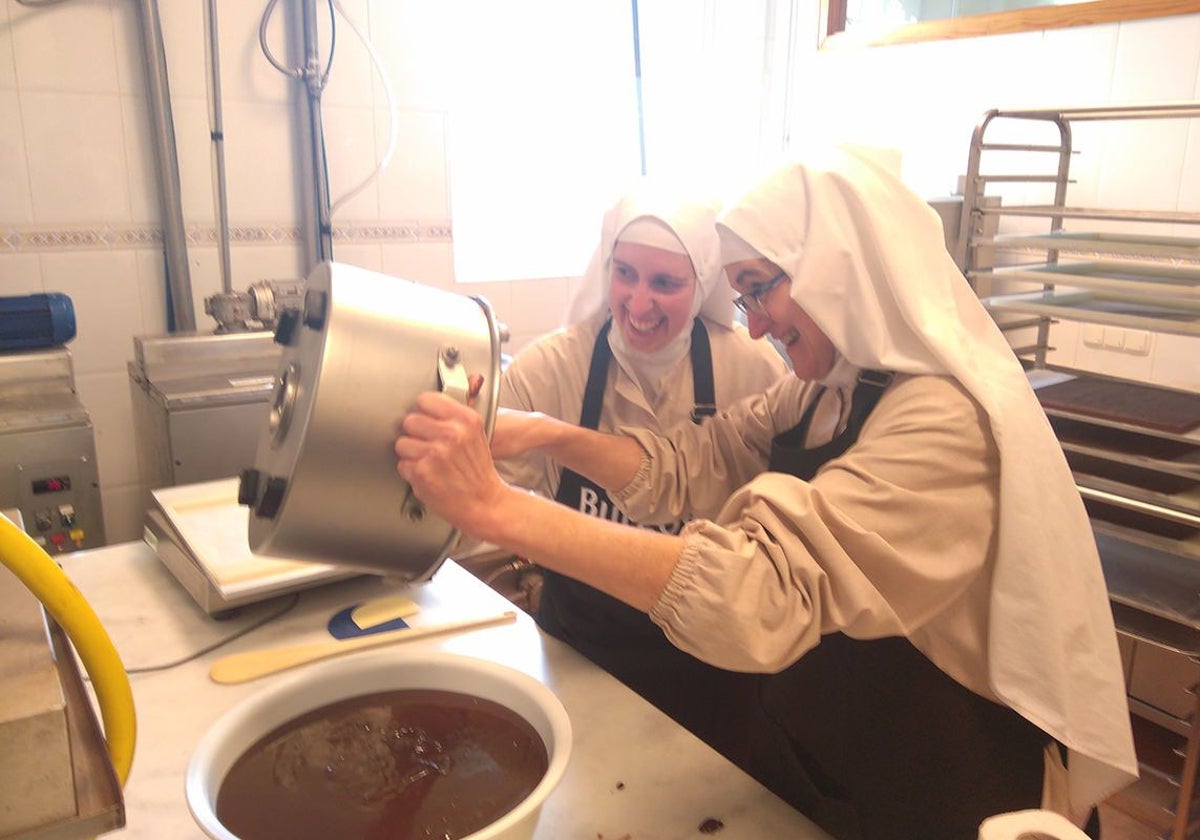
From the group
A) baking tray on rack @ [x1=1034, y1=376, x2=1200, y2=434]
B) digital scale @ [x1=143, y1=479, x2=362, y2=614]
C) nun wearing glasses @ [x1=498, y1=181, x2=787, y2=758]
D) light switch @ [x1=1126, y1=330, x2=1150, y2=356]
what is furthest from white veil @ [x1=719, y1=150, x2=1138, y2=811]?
light switch @ [x1=1126, y1=330, x2=1150, y2=356]

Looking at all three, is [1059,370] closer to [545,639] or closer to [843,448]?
[843,448]

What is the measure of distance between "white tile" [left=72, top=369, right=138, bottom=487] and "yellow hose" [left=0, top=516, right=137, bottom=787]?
1.83 meters

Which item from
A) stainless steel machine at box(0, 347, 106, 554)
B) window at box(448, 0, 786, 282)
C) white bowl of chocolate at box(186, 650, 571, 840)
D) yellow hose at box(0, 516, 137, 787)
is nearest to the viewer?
yellow hose at box(0, 516, 137, 787)

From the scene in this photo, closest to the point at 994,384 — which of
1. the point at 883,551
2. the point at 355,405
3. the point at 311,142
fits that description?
the point at 883,551

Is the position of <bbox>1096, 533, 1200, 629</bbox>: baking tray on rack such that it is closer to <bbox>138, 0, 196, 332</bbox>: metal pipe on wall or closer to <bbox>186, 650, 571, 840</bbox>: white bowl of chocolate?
<bbox>186, 650, 571, 840</bbox>: white bowl of chocolate

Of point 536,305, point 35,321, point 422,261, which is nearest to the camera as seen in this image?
point 35,321

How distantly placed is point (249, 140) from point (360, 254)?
0.40 metres

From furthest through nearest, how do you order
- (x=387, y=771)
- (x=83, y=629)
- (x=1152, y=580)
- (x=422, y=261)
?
1. (x=422, y=261)
2. (x=1152, y=580)
3. (x=387, y=771)
4. (x=83, y=629)

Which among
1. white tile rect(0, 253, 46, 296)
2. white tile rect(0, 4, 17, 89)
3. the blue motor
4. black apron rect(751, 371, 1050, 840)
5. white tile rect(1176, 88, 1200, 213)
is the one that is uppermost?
white tile rect(0, 4, 17, 89)

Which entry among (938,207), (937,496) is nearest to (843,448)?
(937,496)

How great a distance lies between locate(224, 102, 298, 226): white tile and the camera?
226 centimetres

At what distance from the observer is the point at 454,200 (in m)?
2.75

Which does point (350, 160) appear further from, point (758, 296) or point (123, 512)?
point (758, 296)

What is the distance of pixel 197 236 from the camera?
2.24 metres
